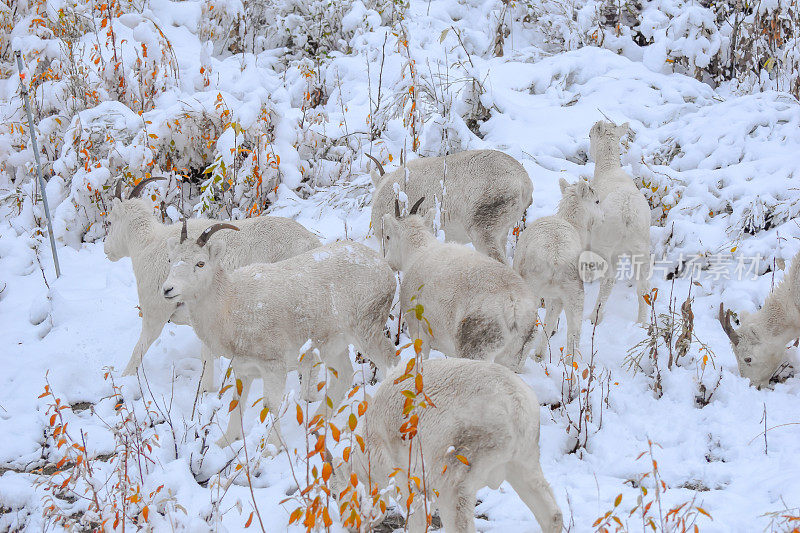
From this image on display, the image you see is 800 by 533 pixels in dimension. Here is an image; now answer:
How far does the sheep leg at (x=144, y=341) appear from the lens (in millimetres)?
7102

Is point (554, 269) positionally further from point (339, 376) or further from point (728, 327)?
point (339, 376)

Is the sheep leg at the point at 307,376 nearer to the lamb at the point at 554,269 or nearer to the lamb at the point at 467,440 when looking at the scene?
the lamb at the point at 467,440

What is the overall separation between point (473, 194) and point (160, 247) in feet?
10.7

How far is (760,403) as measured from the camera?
622 centimetres

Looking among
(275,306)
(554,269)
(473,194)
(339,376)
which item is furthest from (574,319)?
(275,306)

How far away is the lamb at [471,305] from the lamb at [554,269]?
70 centimetres

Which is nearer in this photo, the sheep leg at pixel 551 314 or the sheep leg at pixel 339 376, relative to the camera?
the sheep leg at pixel 339 376

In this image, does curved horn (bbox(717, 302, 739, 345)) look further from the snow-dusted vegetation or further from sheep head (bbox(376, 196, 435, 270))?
sheep head (bbox(376, 196, 435, 270))

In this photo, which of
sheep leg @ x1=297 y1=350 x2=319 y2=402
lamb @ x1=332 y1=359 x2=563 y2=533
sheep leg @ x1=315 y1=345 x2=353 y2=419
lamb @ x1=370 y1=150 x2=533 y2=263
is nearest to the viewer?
lamb @ x1=332 y1=359 x2=563 y2=533

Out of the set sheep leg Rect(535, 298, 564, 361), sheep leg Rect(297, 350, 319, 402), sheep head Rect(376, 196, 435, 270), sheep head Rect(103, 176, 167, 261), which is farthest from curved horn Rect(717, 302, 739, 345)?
sheep head Rect(103, 176, 167, 261)

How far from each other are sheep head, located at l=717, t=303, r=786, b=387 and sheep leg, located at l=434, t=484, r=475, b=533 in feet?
12.3

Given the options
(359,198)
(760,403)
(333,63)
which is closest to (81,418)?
(359,198)

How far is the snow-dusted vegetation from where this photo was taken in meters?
4.86

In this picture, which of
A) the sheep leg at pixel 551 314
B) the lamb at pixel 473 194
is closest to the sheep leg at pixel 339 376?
the lamb at pixel 473 194
